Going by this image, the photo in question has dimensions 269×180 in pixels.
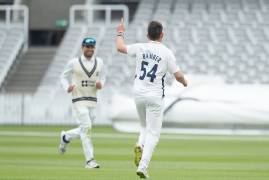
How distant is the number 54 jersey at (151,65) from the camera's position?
1595 centimetres

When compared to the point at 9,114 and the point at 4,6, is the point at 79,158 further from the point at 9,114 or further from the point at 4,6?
the point at 4,6

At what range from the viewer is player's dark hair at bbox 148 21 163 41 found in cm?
1558

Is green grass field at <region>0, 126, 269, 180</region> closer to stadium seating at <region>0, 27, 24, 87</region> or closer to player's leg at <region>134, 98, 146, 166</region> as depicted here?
player's leg at <region>134, 98, 146, 166</region>

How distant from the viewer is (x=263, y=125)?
33531 millimetres

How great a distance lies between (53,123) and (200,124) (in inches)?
252

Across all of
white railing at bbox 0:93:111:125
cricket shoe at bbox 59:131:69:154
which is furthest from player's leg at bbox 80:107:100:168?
white railing at bbox 0:93:111:125

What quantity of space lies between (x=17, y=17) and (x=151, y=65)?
34.9 meters

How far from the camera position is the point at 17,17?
165 ft

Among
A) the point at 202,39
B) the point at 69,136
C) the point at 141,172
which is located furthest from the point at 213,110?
the point at 141,172

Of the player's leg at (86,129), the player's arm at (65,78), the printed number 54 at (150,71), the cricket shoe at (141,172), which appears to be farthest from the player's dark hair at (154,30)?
the player's arm at (65,78)

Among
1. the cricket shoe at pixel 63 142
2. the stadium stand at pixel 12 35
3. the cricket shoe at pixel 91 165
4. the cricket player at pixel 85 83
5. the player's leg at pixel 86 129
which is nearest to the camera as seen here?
the cricket shoe at pixel 91 165

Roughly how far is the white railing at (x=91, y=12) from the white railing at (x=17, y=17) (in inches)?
78.9

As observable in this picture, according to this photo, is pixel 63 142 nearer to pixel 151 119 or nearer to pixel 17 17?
pixel 151 119

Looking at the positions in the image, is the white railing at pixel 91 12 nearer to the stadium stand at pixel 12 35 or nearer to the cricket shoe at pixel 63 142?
the stadium stand at pixel 12 35
